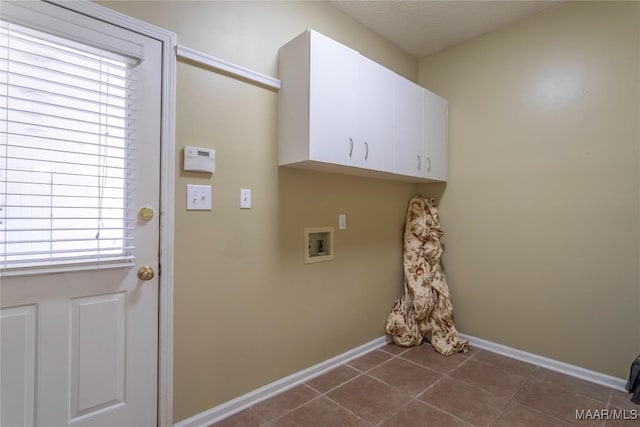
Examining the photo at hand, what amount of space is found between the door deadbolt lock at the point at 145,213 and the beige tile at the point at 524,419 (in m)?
2.16

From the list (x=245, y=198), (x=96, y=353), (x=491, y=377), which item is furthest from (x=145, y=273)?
(x=491, y=377)

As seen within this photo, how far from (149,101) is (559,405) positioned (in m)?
2.93

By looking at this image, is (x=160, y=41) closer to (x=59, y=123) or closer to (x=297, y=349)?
(x=59, y=123)

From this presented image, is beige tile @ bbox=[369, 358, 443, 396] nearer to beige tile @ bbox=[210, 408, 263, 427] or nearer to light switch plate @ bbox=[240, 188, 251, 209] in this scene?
beige tile @ bbox=[210, 408, 263, 427]

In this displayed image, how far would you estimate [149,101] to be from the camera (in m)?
1.51

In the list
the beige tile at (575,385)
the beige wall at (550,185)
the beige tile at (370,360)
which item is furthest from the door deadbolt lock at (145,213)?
the beige tile at (575,385)

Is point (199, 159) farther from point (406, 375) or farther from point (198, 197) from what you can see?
point (406, 375)

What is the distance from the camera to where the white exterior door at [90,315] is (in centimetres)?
123

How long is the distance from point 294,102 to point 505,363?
8.39ft

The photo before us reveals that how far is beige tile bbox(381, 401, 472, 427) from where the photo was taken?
1.73m

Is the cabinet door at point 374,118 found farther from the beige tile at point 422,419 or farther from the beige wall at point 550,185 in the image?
the beige tile at point 422,419

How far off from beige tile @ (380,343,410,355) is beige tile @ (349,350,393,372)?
2.6 inches

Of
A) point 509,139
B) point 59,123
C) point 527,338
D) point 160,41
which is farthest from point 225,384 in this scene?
point 509,139

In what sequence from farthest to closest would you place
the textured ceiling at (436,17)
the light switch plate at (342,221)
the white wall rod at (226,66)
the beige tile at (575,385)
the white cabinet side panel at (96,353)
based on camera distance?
the light switch plate at (342,221), the textured ceiling at (436,17), the beige tile at (575,385), the white wall rod at (226,66), the white cabinet side panel at (96,353)
